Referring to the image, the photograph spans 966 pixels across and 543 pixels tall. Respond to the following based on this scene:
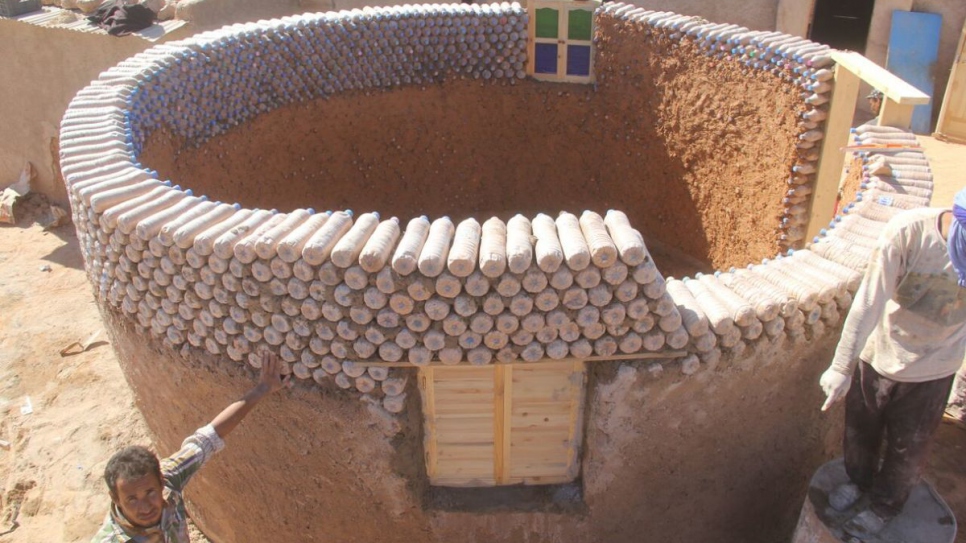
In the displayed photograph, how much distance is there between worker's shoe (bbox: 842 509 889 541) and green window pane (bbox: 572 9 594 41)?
6291 mm

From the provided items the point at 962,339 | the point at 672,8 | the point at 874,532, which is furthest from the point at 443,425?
the point at 672,8

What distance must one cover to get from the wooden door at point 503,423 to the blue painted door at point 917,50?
1016cm

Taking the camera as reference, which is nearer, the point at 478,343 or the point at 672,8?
the point at 478,343

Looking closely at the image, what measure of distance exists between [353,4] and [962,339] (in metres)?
10.0

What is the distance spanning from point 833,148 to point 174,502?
5.82m

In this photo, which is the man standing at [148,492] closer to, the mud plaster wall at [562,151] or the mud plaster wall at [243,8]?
the mud plaster wall at [562,151]

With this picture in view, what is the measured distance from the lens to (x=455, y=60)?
9188mm

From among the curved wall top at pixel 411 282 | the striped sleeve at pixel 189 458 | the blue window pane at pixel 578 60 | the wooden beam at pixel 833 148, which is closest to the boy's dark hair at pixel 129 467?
the striped sleeve at pixel 189 458

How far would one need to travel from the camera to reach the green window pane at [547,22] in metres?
8.95

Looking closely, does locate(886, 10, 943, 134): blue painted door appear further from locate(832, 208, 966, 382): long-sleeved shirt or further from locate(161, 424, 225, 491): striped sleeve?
locate(161, 424, 225, 491): striped sleeve

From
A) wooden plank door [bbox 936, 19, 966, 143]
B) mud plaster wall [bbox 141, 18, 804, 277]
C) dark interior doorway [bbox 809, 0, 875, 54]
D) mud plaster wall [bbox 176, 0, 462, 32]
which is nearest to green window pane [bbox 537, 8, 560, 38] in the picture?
mud plaster wall [bbox 141, 18, 804, 277]

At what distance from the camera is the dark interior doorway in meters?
14.4

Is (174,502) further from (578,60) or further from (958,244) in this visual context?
(578,60)

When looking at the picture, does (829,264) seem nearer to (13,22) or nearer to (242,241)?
(242,241)
